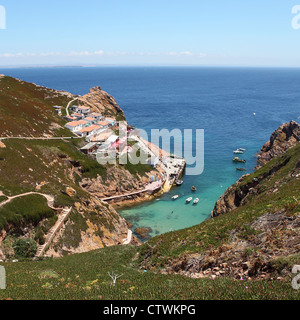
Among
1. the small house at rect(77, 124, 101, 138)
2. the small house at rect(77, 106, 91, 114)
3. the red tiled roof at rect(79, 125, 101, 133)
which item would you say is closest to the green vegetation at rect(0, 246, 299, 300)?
the small house at rect(77, 124, 101, 138)

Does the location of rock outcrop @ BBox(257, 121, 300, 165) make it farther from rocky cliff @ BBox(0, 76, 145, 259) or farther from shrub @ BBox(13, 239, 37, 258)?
shrub @ BBox(13, 239, 37, 258)

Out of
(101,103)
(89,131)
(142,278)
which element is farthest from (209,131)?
(142,278)

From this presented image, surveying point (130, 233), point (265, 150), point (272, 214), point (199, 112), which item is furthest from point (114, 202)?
point (199, 112)

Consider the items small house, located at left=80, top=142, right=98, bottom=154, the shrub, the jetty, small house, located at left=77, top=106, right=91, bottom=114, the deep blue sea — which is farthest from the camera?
small house, located at left=77, top=106, right=91, bottom=114

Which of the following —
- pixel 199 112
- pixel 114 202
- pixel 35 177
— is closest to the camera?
pixel 35 177

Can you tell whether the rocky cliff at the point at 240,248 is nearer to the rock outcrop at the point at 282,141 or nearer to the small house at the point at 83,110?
the rock outcrop at the point at 282,141

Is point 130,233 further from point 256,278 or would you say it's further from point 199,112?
point 199,112

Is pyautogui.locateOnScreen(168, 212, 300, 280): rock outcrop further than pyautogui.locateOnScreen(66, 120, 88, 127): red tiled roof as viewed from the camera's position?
No
